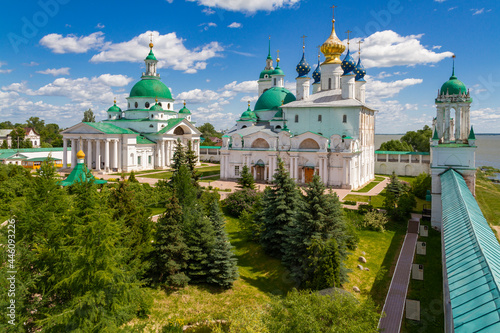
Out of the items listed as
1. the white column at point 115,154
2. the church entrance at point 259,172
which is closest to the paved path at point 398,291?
the church entrance at point 259,172

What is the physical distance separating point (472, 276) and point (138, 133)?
160 ft

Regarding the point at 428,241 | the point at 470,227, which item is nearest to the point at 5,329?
the point at 470,227

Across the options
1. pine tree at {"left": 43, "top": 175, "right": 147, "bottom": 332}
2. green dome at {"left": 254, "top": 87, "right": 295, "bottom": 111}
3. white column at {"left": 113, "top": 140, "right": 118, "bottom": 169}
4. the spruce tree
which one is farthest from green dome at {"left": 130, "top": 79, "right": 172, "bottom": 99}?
pine tree at {"left": 43, "top": 175, "right": 147, "bottom": 332}

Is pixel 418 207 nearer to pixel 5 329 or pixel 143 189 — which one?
pixel 143 189

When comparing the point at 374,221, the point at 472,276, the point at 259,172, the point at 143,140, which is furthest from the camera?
the point at 143,140

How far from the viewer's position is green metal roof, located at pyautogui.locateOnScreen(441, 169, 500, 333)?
4855 millimetres

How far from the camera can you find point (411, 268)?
52.1ft

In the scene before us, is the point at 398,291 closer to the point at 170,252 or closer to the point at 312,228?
the point at 312,228

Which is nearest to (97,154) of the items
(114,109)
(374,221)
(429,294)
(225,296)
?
(114,109)

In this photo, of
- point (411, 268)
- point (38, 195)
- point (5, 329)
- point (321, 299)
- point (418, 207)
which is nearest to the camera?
point (5, 329)

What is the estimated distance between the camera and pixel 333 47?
128 feet

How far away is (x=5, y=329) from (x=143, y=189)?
20411 millimetres

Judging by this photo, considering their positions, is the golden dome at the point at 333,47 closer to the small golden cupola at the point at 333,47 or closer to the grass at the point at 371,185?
the small golden cupola at the point at 333,47

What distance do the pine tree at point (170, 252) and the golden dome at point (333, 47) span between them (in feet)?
102
